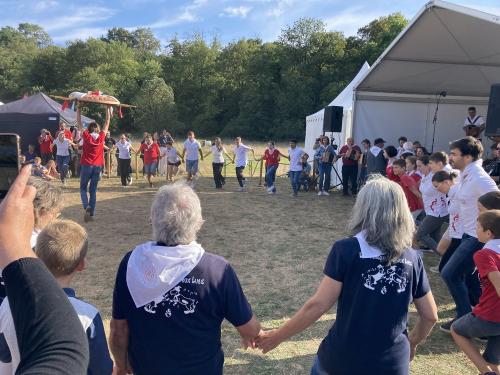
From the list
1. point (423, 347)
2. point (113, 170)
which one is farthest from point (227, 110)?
point (423, 347)

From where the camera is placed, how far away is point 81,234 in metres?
1.85

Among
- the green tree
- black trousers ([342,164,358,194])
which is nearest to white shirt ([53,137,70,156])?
black trousers ([342,164,358,194])

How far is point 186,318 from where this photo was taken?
188 cm

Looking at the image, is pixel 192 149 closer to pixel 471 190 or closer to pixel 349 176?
pixel 349 176

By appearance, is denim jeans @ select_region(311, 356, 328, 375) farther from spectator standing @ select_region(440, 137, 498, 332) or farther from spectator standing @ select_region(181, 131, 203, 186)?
spectator standing @ select_region(181, 131, 203, 186)

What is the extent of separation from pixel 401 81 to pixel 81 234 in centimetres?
1172

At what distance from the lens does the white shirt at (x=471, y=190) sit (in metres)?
3.71

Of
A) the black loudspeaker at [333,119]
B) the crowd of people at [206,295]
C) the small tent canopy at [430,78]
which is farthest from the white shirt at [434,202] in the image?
the black loudspeaker at [333,119]

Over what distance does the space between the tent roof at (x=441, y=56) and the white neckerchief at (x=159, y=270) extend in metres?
6.35

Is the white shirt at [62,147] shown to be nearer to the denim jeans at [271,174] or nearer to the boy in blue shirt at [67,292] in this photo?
the denim jeans at [271,174]

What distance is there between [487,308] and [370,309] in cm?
147

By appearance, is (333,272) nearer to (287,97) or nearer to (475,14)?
(475,14)

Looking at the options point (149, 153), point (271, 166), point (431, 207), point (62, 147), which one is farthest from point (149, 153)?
point (431, 207)

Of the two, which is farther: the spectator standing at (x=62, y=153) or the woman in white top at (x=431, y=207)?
the spectator standing at (x=62, y=153)
